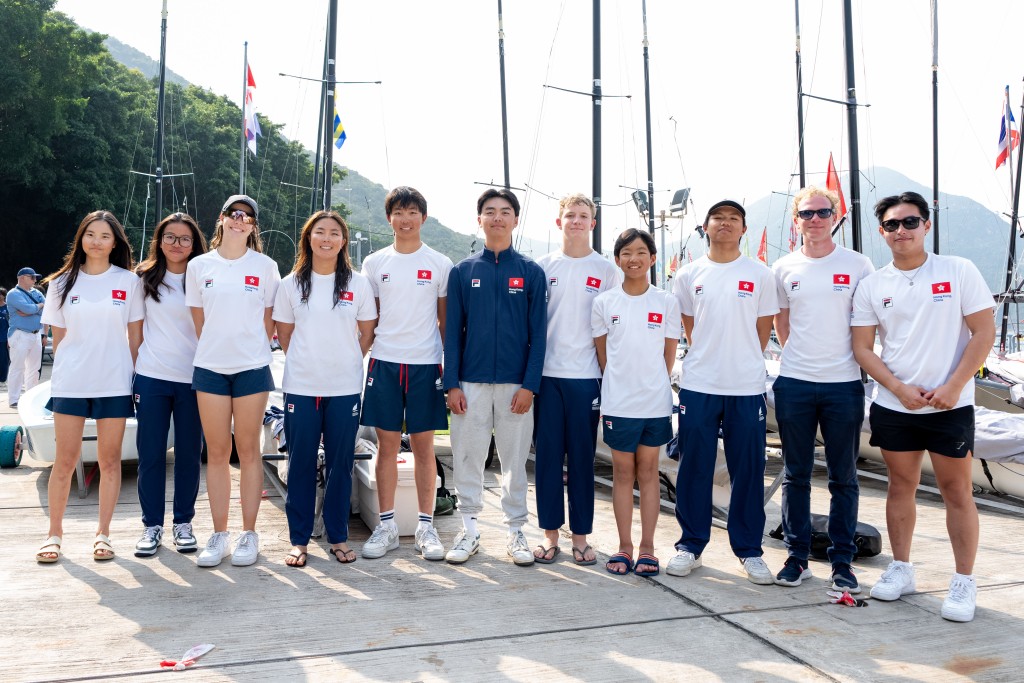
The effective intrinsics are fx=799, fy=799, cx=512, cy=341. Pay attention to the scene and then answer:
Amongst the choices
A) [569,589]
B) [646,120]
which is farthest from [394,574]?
[646,120]

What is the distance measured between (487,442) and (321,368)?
106cm

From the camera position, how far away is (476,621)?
147 inches

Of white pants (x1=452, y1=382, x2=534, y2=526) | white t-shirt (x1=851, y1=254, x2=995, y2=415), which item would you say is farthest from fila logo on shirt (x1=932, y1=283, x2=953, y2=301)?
white pants (x1=452, y1=382, x2=534, y2=526)

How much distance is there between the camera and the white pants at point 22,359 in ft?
37.7

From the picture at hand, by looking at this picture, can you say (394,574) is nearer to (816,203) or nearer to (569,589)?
(569,589)

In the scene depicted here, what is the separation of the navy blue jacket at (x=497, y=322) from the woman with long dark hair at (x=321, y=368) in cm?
53

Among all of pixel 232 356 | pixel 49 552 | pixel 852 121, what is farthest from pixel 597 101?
pixel 49 552

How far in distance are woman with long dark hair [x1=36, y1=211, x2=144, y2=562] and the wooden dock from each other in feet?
1.35

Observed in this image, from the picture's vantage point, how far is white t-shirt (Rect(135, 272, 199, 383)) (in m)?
4.64

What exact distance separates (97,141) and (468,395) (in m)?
33.0

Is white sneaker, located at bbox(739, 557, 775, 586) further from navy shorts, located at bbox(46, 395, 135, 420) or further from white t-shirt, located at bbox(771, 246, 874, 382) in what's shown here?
navy shorts, located at bbox(46, 395, 135, 420)

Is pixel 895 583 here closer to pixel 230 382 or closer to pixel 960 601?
pixel 960 601

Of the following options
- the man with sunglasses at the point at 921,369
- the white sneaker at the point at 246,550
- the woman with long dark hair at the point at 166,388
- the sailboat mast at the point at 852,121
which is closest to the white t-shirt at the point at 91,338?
the woman with long dark hair at the point at 166,388

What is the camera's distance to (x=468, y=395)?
4707 millimetres
